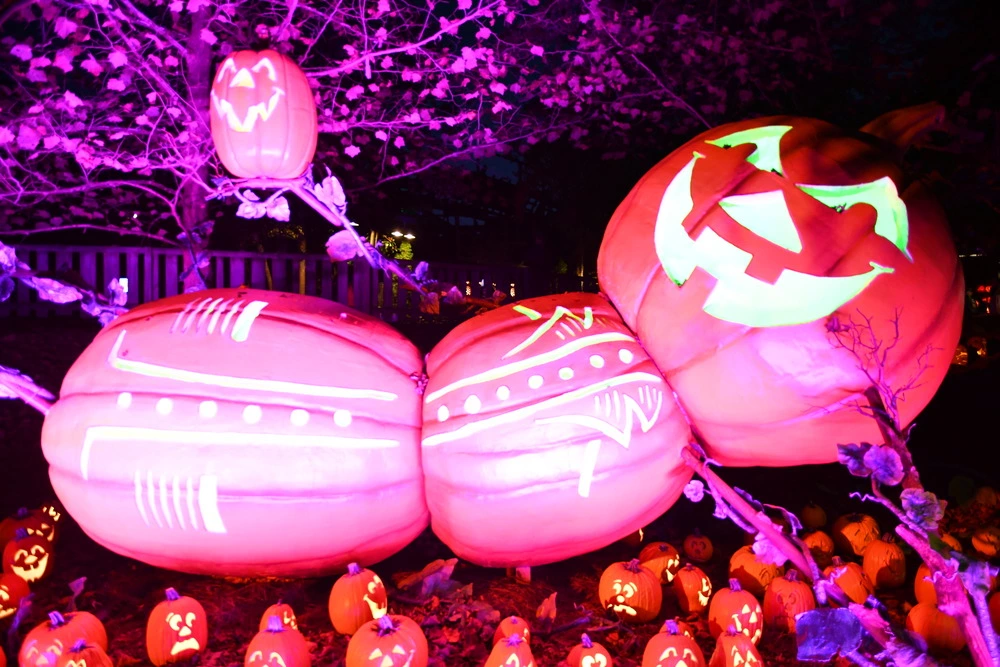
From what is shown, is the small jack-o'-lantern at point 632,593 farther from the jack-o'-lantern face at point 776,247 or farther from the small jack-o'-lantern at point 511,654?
the jack-o'-lantern face at point 776,247

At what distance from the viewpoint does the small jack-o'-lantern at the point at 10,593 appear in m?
2.92

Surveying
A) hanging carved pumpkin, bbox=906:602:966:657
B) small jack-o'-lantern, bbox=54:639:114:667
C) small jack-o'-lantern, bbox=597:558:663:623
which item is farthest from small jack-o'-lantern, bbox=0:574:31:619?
hanging carved pumpkin, bbox=906:602:966:657

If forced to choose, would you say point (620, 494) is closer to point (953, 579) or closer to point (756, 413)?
point (756, 413)

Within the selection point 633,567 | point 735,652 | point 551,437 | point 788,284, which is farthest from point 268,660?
point 788,284

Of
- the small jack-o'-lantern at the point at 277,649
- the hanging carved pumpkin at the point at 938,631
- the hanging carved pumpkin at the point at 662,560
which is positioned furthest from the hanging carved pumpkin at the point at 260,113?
the hanging carved pumpkin at the point at 938,631

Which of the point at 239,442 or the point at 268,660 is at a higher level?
the point at 239,442

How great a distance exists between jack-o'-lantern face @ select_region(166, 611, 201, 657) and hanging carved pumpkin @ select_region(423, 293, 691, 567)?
1078 mm

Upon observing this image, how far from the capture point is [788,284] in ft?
8.02

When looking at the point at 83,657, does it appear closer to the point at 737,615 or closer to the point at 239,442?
the point at 239,442

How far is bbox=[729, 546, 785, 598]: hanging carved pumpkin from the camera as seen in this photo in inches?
128

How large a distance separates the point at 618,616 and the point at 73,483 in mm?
2496

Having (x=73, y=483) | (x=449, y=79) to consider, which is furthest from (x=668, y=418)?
(x=449, y=79)

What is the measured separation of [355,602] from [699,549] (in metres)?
1.92

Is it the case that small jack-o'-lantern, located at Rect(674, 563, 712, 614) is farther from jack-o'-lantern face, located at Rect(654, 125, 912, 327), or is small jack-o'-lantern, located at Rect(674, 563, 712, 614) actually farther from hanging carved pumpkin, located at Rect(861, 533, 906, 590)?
jack-o'-lantern face, located at Rect(654, 125, 912, 327)
